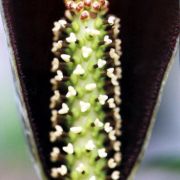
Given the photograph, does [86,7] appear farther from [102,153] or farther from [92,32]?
[102,153]

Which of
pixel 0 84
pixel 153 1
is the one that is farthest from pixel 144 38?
pixel 0 84

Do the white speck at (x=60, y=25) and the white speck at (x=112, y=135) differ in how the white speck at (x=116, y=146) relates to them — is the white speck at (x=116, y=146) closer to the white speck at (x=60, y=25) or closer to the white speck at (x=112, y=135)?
the white speck at (x=112, y=135)

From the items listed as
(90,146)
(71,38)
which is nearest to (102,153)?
(90,146)

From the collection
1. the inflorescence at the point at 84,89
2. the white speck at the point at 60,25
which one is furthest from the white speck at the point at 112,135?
the white speck at the point at 60,25

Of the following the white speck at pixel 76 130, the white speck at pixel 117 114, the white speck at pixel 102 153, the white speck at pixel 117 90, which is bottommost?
the white speck at pixel 102 153

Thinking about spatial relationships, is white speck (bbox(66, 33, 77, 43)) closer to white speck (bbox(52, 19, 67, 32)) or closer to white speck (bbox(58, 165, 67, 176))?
white speck (bbox(52, 19, 67, 32))

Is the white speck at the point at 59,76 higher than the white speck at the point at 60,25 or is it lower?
lower

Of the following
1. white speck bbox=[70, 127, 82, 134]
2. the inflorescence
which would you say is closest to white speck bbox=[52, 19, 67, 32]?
the inflorescence

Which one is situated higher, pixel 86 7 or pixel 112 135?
pixel 86 7
